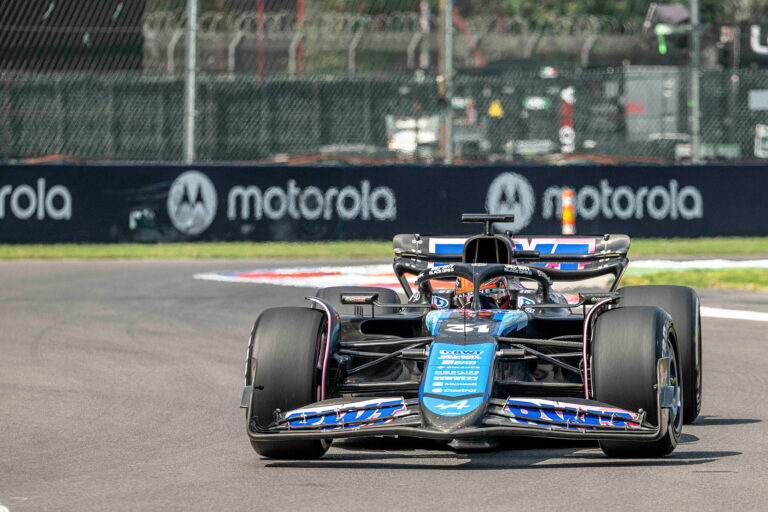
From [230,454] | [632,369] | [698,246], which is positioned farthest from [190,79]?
[632,369]

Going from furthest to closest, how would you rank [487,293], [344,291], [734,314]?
[734,314]
[344,291]
[487,293]

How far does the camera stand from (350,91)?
22344 mm

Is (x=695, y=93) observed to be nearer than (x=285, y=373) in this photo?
No

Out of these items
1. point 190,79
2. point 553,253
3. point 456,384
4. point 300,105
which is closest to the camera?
point 456,384

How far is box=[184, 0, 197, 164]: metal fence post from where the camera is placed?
20.4 meters

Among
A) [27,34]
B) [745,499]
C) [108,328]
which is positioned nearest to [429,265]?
[745,499]

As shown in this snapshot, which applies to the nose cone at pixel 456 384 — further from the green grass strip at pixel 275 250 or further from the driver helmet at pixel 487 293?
the green grass strip at pixel 275 250

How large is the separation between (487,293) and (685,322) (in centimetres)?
105

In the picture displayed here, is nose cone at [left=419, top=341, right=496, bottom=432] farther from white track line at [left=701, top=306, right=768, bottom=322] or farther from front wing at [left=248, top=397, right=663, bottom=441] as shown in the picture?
white track line at [left=701, top=306, right=768, bottom=322]

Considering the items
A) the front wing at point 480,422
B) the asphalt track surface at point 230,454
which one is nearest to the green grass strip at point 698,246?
the asphalt track surface at point 230,454

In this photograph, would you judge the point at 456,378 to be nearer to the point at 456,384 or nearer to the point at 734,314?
the point at 456,384

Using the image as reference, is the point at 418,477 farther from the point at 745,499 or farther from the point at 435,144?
the point at 435,144

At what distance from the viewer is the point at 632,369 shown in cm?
652

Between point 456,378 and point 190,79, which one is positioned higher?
point 190,79
